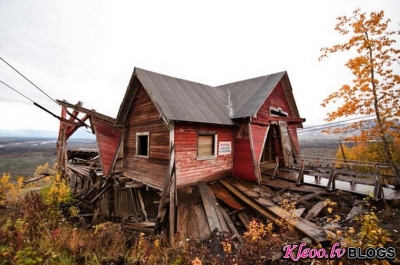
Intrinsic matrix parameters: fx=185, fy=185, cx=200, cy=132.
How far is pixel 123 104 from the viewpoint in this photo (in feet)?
41.3

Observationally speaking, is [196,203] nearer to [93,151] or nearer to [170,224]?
[170,224]

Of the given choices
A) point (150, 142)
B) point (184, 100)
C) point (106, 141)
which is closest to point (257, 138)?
point (184, 100)

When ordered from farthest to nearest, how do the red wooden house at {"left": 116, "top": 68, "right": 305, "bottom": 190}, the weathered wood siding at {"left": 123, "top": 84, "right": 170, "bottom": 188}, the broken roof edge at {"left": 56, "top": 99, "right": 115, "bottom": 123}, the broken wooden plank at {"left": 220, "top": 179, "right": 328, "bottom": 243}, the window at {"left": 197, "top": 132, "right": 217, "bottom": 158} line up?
1. the broken roof edge at {"left": 56, "top": 99, "right": 115, "bottom": 123}
2. the window at {"left": 197, "top": 132, "right": 217, "bottom": 158}
3. the weathered wood siding at {"left": 123, "top": 84, "right": 170, "bottom": 188}
4. the red wooden house at {"left": 116, "top": 68, "right": 305, "bottom": 190}
5. the broken wooden plank at {"left": 220, "top": 179, "right": 328, "bottom": 243}

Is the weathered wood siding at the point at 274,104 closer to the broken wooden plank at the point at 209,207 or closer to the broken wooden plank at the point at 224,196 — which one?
the broken wooden plank at the point at 224,196

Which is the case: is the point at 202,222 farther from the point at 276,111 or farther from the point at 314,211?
the point at 276,111

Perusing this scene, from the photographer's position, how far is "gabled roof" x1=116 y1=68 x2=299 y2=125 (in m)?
9.80

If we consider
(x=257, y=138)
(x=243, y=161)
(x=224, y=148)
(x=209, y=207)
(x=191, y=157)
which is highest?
(x=257, y=138)

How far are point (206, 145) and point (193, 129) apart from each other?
1422 mm

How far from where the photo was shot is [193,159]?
10.2m

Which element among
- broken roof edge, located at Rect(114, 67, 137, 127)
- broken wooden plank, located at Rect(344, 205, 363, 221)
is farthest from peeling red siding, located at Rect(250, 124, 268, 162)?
broken roof edge, located at Rect(114, 67, 137, 127)

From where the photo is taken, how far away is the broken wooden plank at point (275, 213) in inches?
224

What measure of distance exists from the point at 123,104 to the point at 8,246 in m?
8.86

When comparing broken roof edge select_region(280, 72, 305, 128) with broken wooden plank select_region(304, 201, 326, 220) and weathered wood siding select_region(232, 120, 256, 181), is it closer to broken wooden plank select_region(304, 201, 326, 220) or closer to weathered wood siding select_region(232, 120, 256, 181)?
weathered wood siding select_region(232, 120, 256, 181)

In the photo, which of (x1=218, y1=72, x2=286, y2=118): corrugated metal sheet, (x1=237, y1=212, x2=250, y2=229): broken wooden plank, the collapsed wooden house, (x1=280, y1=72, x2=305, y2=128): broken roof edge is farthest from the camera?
(x1=280, y1=72, x2=305, y2=128): broken roof edge
